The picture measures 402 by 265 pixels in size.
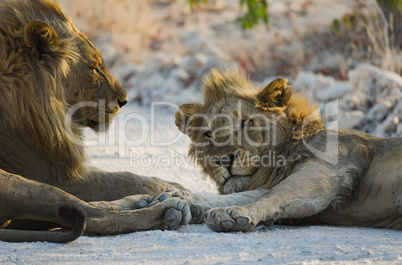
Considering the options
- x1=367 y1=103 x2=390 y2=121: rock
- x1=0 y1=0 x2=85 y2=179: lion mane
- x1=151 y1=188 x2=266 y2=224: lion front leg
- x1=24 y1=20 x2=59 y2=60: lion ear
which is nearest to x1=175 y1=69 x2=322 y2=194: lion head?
x1=151 y1=188 x2=266 y2=224: lion front leg

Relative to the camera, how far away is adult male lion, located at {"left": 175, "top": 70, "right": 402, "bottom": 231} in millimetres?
3521

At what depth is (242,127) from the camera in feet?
13.6

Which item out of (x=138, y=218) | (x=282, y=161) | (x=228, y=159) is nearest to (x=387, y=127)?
(x=282, y=161)

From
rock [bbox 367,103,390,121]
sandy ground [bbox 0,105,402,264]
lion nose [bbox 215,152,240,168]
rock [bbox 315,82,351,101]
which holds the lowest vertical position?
sandy ground [bbox 0,105,402,264]

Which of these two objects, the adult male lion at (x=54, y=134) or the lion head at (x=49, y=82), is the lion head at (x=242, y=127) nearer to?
the adult male lion at (x=54, y=134)

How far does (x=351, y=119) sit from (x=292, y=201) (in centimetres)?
431

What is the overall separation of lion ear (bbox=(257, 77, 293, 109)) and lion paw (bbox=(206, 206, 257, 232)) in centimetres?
116

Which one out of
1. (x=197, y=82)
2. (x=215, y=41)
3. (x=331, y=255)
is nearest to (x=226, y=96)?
(x=331, y=255)

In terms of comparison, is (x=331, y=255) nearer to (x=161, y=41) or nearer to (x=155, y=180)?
(x=155, y=180)

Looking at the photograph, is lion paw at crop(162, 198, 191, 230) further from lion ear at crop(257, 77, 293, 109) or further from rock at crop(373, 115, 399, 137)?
rock at crop(373, 115, 399, 137)

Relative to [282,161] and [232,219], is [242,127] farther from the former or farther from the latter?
[232,219]

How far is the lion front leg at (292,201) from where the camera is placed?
3301 mm

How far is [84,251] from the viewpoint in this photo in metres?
2.88

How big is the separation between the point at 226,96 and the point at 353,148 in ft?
3.33
